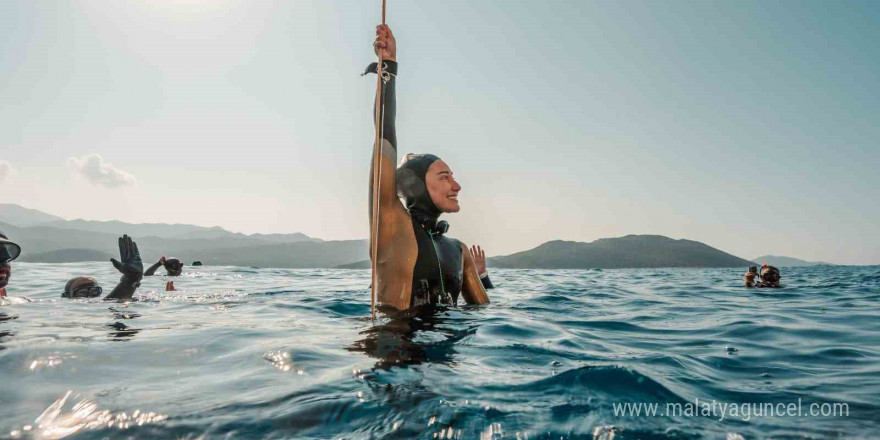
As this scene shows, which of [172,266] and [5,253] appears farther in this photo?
[172,266]

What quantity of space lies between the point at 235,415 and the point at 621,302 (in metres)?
7.51

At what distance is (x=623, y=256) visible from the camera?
2569 inches

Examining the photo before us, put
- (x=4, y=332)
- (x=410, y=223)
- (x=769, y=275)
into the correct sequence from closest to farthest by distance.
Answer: (x=4, y=332)
(x=410, y=223)
(x=769, y=275)

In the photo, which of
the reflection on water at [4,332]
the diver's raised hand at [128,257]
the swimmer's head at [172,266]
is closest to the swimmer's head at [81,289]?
the diver's raised hand at [128,257]

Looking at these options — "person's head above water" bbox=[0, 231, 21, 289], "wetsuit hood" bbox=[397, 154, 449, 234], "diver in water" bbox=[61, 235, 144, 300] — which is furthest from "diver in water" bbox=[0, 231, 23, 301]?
"wetsuit hood" bbox=[397, 154, 449, 234]

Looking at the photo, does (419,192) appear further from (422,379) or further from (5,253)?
(5,253)

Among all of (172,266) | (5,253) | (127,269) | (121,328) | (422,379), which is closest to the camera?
(422,379)

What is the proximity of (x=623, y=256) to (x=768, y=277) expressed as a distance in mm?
56101

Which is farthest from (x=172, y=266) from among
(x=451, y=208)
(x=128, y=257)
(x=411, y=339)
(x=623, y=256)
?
(x=623, y=256)

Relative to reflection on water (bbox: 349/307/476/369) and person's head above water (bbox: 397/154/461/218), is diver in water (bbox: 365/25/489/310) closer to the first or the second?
person's head above water (bbox: 397/154/461/218)

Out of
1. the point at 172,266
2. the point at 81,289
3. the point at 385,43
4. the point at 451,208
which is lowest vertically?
the point at 81,289

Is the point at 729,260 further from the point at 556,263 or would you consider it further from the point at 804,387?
the point at 804,387

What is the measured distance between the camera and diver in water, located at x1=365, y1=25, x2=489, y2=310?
4.23m

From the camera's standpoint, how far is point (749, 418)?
212 centimetres
